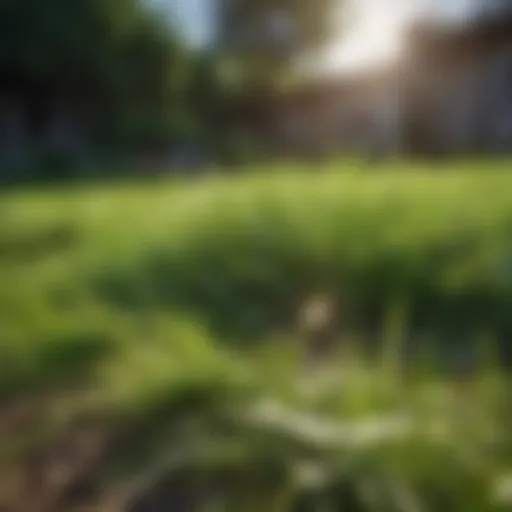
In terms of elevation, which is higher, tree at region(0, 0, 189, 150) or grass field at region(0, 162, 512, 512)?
tree at region(0, 0, 189, 150)

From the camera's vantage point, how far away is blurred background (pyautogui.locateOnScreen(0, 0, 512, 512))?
61 centimetres

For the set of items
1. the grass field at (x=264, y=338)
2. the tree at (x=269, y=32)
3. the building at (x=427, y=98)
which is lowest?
the grass field at (x=264, y=338)

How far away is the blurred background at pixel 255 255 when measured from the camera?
2.00 feet

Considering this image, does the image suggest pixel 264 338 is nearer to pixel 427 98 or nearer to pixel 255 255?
pixel 255 255

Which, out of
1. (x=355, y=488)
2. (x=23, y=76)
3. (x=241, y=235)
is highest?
(x=23, y=76)

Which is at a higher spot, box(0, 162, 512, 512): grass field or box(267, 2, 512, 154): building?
box(267, 2, 512, 154): building

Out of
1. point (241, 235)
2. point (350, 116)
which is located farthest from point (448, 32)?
point (241, 235)

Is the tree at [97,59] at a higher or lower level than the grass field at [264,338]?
higher

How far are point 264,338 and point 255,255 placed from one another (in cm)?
6

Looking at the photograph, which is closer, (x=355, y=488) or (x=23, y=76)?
(x=355, y=488)

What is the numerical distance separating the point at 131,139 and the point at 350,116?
15 centimetres

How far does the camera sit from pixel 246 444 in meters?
0.61

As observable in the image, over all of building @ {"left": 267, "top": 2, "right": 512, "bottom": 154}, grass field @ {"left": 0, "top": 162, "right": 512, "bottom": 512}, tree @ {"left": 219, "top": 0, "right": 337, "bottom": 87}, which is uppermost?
tree @ {"left": 219, "top": 0, "right": 337, "bottom": 87}

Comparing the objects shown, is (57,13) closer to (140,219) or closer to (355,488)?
(140,219)
